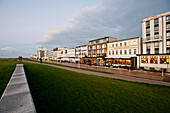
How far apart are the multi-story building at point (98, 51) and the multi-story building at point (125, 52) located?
3565 millimetres

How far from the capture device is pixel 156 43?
24719 mm

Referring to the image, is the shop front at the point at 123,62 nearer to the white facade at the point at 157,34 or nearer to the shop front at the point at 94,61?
the shop front at the point at 94,61

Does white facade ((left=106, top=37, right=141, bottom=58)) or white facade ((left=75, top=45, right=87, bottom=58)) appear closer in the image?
white facade ((left=106, top=37, right=141, bottom=58))

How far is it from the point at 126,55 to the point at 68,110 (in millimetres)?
32712

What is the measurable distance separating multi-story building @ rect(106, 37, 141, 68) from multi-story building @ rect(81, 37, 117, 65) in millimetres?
3565

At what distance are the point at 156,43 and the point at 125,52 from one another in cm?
960

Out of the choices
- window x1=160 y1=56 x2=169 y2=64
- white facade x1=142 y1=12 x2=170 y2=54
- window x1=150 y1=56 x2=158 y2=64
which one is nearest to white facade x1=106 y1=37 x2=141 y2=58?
white facade x1=142 y1=12 x2=170 y2=54

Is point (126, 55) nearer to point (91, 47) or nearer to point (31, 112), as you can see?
point (91, 47)

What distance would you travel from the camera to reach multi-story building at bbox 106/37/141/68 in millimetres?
28188

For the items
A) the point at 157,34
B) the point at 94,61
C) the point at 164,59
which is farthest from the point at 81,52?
the point at 164,59

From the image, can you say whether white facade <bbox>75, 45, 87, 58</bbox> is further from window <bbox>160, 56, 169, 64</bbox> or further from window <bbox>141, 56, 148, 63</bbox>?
window <bbox>160, 56, 169, 64</bbox>

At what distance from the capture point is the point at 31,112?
7.72ft

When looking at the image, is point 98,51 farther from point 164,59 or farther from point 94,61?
point 164,59

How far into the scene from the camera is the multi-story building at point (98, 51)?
3959 centimetres
